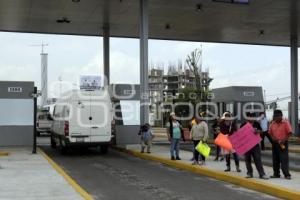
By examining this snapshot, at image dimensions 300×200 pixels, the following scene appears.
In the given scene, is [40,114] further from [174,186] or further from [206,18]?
[174,186]

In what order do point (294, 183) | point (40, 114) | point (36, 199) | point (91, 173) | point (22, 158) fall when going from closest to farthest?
1. point (36, 199)
2. point (294, 183)
3. point (91, 173)
4. point (22, 158)
5. point (40, 114)

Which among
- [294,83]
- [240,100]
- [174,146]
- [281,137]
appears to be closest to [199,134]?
[174,146]

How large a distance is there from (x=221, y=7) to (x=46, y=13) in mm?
8543

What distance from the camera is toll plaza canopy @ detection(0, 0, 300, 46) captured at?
25.2 meters

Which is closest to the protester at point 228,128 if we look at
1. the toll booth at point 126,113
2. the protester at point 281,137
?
the protester at point 281,137

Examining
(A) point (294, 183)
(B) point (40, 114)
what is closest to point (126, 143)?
(A) point (294, 183)

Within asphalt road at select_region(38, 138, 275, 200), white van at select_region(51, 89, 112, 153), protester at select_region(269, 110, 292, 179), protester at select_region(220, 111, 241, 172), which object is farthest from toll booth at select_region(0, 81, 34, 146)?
protester at select_region(269, 110, 292, 179)

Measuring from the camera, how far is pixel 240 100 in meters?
30.0

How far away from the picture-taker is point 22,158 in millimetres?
20000

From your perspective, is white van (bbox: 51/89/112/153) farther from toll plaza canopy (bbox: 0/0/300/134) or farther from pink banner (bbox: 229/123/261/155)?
pink banner (bbox: 229/123/261/155)

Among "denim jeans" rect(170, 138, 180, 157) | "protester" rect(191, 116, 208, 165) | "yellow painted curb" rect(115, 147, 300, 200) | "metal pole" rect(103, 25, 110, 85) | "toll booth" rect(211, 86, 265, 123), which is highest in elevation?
"metal pole" rect(103, 25, 110, 85)

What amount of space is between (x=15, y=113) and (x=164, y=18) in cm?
900

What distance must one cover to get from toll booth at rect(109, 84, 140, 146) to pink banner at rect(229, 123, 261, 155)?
1260 cm

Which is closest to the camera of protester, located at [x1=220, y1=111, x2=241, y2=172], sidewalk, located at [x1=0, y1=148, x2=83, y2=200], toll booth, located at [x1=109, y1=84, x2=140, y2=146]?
sidewalk, located at [x1=0, y1=148, x2=83, y2=200]
